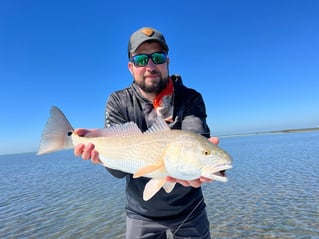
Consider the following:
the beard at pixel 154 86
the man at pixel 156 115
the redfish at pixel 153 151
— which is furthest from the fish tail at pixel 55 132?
the beard at pixel 154 86

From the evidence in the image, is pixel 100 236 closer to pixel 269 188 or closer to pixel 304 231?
pixel 304 231

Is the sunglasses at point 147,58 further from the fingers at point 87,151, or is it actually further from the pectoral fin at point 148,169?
the pectoral fin at point 148,169

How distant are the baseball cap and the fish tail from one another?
1.54 m

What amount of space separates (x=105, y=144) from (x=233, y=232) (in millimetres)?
7048

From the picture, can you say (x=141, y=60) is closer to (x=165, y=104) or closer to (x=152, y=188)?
(x=165, y=104)

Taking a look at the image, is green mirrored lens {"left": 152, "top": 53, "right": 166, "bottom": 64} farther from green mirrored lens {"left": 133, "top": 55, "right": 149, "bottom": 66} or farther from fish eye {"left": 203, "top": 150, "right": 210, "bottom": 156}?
fish eye {"left": 203, "top": 150, "right": 210, "bottom": 156}

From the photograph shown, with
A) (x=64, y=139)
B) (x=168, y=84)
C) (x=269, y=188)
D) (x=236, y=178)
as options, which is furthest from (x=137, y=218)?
(x=236, y=178)

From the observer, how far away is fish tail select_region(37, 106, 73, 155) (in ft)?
12.5

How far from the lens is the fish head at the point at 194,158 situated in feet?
9.32

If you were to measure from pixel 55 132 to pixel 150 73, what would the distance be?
1.69m

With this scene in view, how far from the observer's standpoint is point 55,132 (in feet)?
12.6

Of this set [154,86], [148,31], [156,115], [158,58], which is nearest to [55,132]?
[156,115]

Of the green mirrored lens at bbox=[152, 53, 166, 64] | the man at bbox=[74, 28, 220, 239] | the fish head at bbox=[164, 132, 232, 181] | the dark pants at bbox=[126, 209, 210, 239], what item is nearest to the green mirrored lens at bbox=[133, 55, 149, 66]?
the man at bbox=[74, 28, 220, 239]

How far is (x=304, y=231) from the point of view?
27.1ft
